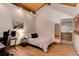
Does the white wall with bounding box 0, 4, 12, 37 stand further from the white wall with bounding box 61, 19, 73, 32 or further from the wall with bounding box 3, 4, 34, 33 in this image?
the white wall with bounding box 61, 19, 73, 32

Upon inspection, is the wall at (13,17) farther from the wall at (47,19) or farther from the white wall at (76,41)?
the white wall at (76,41)

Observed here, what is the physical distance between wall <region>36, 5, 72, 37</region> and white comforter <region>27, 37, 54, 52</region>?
9 centimetres

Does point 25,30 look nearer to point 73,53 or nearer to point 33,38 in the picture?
point 33,38

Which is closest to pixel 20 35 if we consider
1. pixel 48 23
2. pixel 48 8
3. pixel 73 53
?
pixel 48 23

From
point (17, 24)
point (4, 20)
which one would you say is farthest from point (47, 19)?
point (4, 20)

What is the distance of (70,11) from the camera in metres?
1.51

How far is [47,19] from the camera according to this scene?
159cm

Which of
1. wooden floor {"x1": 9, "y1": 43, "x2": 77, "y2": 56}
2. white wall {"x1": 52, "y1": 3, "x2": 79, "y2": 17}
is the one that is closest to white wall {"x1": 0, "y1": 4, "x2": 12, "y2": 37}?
wooden floor {"x1": 9, "y1": 43, "x2": 77, "y2": 56}

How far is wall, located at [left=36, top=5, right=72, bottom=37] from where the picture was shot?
153 cm

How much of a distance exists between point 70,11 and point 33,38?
2.54ft

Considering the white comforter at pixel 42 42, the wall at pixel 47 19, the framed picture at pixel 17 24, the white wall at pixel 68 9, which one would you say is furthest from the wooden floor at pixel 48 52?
the white wall at pixel 68 9

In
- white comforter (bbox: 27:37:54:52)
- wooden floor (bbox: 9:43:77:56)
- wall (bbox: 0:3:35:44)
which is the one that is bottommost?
wooden floor (bbox: 9:43:77:56)

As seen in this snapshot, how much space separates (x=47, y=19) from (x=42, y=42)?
41 centimetres

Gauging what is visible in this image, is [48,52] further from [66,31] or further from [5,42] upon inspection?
[5,42]
